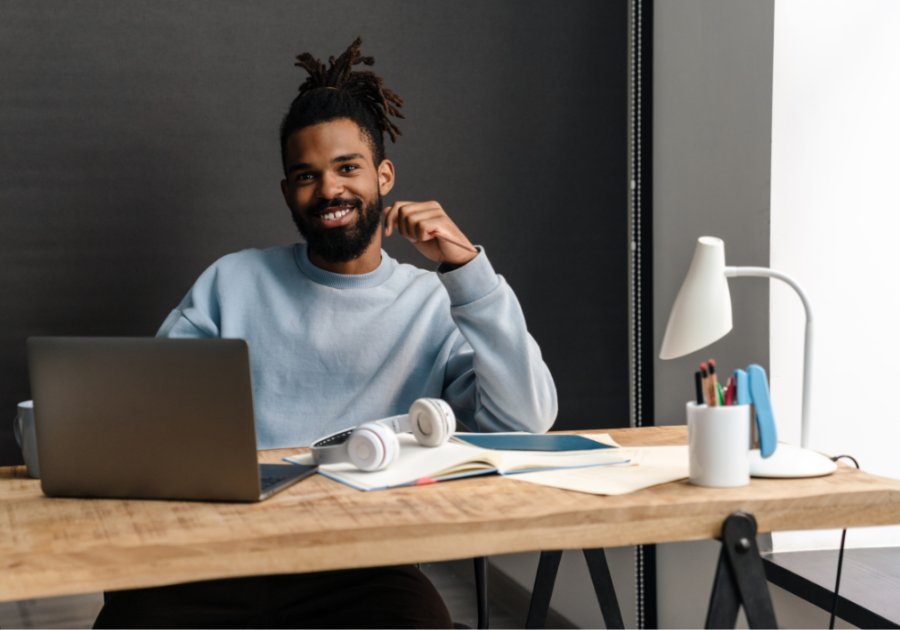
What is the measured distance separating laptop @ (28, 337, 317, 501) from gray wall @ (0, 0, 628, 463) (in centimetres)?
100

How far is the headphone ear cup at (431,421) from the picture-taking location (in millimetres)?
966

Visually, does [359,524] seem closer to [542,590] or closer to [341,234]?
[542,590]

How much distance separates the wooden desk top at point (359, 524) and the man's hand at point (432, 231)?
0.49 meters

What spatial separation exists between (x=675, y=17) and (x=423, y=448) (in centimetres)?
154

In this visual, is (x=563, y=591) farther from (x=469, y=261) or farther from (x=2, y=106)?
(x=2, y=106)

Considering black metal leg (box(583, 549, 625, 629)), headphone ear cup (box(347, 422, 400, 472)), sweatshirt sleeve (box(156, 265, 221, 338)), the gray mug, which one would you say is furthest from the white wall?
the gray mug

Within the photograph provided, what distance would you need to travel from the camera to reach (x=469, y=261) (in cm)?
125

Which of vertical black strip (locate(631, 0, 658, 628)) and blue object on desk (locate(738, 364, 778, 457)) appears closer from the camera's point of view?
blue object on desk (locate(738, 364, 778, 457))

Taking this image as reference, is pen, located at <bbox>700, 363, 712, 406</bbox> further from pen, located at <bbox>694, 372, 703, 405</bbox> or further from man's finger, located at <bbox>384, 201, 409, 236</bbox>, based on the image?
man's finger, located at <bbox>384, 201, 409, 236</bbox>

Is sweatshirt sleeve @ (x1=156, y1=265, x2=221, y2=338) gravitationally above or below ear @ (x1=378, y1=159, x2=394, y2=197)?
below

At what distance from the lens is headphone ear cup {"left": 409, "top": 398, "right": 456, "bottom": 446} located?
966mm

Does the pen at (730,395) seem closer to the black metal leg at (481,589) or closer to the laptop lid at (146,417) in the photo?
the laptop lid at (146,417)

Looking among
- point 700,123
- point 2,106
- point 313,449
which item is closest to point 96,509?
point 313,449

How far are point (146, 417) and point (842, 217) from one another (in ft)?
4.52
